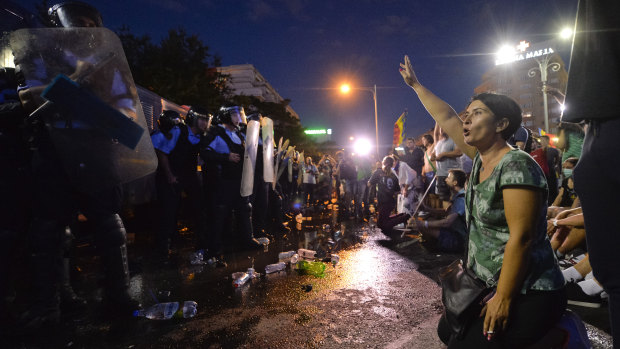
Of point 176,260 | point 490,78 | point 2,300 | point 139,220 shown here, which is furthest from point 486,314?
point 490,78

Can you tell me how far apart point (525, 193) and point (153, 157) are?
282cm

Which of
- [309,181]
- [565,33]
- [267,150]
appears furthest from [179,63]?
[565,33]

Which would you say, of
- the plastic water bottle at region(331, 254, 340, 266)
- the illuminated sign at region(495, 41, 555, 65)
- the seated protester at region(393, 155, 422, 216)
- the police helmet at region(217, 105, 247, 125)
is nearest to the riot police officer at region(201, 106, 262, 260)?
the police helmet at region(217, 105, 247, 125)

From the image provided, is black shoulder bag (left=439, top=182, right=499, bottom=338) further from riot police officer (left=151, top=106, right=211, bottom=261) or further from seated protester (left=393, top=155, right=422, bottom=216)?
seated protester (left=393, top=155, right=422, bottom=216)

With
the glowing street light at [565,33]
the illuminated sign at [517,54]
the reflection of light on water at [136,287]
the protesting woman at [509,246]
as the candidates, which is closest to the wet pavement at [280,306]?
the reflection of light on water at [136,287]

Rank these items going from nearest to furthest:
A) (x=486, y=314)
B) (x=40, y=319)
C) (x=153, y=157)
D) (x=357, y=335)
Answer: (x=486, y=314)
(x=357, y=335)
(x=40, y=319)
(x=153, y=157)

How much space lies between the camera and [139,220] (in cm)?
752

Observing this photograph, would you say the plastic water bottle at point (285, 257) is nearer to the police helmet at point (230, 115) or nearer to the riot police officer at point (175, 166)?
the riot police officer at point (175, 166)

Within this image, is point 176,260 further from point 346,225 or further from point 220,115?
point 346,225

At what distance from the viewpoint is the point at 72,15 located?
2.60 m

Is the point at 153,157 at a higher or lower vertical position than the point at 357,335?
higher

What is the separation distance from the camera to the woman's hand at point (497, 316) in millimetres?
1345

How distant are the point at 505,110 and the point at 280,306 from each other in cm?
243

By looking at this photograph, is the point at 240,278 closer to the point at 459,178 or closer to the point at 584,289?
the point at 584,289
